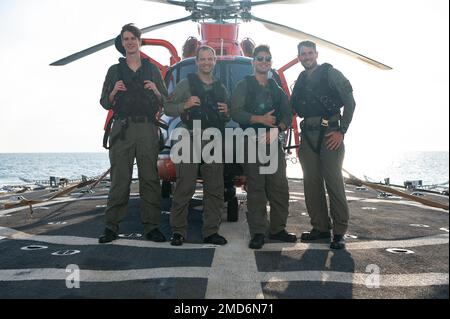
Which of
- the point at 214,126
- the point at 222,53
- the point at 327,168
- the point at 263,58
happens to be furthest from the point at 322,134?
the point at 222,53

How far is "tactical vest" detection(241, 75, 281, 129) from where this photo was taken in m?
4.27

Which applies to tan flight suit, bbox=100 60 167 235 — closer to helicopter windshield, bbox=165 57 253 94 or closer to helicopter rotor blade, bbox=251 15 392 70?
helicopter windshield, bbox=165 57 253 94

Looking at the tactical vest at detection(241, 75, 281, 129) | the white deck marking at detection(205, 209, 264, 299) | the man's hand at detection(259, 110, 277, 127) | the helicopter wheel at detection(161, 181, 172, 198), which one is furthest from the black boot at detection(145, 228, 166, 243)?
the helicopter wheel at detection(161, 181, 172, 198)

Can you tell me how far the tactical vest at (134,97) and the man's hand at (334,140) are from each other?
1.96m

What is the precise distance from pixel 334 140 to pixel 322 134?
154mm

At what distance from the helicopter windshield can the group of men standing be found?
1577 mm

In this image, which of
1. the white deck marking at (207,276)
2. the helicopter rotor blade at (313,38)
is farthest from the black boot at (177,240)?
the helicopter rotor blade at (313,38)

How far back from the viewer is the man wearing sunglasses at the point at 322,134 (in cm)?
418


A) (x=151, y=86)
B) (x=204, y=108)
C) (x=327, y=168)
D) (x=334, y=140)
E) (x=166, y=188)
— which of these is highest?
(x=151, y=86)

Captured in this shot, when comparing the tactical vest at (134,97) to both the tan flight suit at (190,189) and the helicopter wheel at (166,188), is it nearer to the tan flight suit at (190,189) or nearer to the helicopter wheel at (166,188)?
the tan flight suit at (190,189)

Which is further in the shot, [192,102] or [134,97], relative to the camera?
[134,97]

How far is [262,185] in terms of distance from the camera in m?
4.30

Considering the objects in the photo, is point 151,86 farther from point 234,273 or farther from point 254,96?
point 234,273
